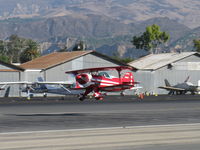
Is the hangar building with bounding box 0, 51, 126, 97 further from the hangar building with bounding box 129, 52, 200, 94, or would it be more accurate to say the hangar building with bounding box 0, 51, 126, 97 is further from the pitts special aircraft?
the pitts special aircraft

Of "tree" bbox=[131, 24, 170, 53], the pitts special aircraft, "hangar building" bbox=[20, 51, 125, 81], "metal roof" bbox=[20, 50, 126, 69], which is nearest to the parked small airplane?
"hangar building" bbox=[20, 51, 125, 81]

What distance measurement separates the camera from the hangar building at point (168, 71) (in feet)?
284

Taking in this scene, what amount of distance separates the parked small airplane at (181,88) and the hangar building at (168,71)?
8.84 ft

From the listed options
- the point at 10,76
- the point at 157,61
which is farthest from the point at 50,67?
the point at 157,61

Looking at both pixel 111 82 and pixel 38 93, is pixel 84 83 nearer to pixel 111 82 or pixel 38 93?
pixel 111 82

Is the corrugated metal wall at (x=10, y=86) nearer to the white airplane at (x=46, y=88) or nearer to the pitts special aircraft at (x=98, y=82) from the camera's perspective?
the white airplane at (x=46, y=88)

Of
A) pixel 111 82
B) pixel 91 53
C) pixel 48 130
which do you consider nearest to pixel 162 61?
pixel 91 53

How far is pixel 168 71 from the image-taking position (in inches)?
3479

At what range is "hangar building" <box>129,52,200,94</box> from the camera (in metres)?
86.5

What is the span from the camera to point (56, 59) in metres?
84.3

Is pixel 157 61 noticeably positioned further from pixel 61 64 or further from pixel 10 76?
pixel 10 76

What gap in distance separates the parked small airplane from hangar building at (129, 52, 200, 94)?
2.70 meters

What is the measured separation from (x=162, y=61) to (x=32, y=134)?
69.4 m

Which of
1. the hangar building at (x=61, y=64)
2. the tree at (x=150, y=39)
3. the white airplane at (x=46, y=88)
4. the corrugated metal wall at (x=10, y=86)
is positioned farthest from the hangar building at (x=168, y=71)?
the tree at (x=150, y=39)
